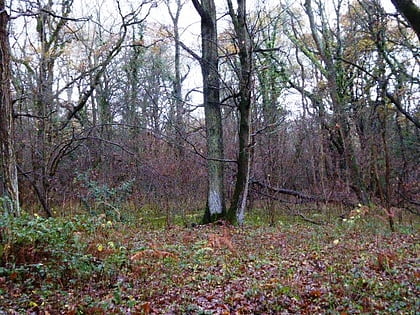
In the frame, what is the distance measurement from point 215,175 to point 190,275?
21.6 feet

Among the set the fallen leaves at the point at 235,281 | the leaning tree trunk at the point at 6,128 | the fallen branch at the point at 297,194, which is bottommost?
the fallen leaves at the point at 235,281

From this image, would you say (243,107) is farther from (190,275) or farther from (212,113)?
(190,275)

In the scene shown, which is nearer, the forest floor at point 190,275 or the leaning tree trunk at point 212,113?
the forest floor at point 190,275

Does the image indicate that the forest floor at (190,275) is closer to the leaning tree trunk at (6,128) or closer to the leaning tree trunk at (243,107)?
the leaning tree trunk at (6,128)

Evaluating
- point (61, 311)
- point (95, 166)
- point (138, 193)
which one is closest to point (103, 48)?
point (95, 166)

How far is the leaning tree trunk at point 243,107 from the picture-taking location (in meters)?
11.5

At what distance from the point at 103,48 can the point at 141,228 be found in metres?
8.36

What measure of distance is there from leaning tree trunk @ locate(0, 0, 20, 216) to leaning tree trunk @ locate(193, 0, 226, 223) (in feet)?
19.7

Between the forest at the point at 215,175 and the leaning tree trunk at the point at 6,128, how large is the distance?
0.08 feet

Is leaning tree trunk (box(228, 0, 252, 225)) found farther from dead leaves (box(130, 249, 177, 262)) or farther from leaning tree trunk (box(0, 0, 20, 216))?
leaning tree trunk (box(0, 0, 20, 216))

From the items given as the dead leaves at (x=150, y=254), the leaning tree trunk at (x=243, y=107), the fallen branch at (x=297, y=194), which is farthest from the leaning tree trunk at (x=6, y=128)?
the fallen branch at (x=297, y=194)

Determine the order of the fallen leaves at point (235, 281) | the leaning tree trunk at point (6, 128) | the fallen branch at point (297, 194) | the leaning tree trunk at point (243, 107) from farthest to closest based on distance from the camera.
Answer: the fallen branch at point (297, 194), the leaning tree trunk at point (243, 107), the leaning tree trunk at point (6, 128), the fallen leaves at point (235, 281)

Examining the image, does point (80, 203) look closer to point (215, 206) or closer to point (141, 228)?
point (141, 228)

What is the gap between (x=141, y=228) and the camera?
445 inches
